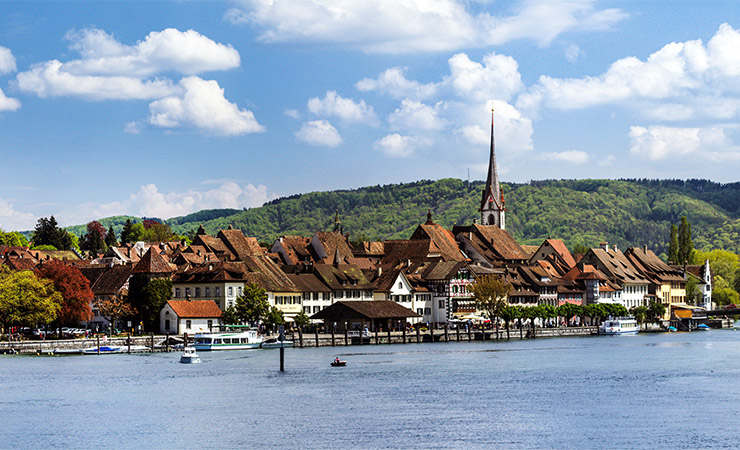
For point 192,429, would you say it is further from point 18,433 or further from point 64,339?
point 64,339

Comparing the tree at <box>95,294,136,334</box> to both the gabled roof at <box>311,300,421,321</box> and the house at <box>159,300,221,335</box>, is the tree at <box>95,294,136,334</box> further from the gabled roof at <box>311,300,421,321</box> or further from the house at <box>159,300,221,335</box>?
the gabled roof at <box>311,300,421,321</box>

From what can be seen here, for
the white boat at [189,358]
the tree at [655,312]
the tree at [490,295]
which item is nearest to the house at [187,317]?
the white boat at [189,358]

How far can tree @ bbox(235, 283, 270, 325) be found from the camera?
12888 cm

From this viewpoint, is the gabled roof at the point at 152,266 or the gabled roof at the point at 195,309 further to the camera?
the gabled roof at the point at 152,266

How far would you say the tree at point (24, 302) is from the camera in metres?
116

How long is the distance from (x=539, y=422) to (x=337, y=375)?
2833 cm

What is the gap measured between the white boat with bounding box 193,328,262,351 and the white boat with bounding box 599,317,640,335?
60789 millimetres

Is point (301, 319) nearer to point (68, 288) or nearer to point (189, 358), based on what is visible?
point (68, 288)

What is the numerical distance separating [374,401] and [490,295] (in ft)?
258

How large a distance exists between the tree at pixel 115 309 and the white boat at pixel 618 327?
68.2 meters

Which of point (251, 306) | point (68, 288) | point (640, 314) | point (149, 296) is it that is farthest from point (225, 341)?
point (640, 314)

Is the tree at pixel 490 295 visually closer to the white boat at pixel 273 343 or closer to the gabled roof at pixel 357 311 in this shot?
the gabled roof at pixel 357 311

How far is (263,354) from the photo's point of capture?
11388 centimetres

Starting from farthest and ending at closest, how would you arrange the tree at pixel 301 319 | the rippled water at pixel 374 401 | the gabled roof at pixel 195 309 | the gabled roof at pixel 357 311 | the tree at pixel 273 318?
1. the gabled roof at pixel 357 311
2. the tree at pixel 301 319
3. the tree at pixel 273 318
4. the gabled roof at pixel 195 309
5. the rippled water at pixel 374 401
